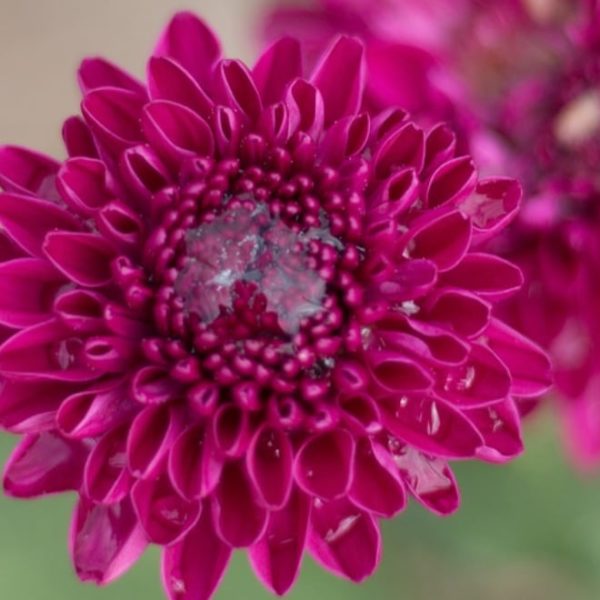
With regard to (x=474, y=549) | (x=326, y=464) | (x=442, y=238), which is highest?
(x=442, y=238)

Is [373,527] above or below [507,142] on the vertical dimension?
below

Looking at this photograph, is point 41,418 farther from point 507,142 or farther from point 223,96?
point 507,142

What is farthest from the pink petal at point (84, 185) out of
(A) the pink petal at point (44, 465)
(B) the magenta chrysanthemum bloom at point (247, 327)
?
(A) the pink petal at point (44, 465)

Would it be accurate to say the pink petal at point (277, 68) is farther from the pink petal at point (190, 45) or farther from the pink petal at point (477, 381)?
the pink petal at point (477, 381)

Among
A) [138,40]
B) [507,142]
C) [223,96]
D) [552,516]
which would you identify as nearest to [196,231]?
[223,96]

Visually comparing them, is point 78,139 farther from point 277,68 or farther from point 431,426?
point 431,426

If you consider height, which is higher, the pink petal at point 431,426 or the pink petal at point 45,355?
the pink petal at point 431,426

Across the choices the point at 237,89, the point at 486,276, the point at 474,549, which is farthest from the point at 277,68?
the point at 474,549

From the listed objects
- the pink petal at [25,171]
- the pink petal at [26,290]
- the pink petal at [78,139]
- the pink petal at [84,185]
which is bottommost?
the pink petal at [26,290]
